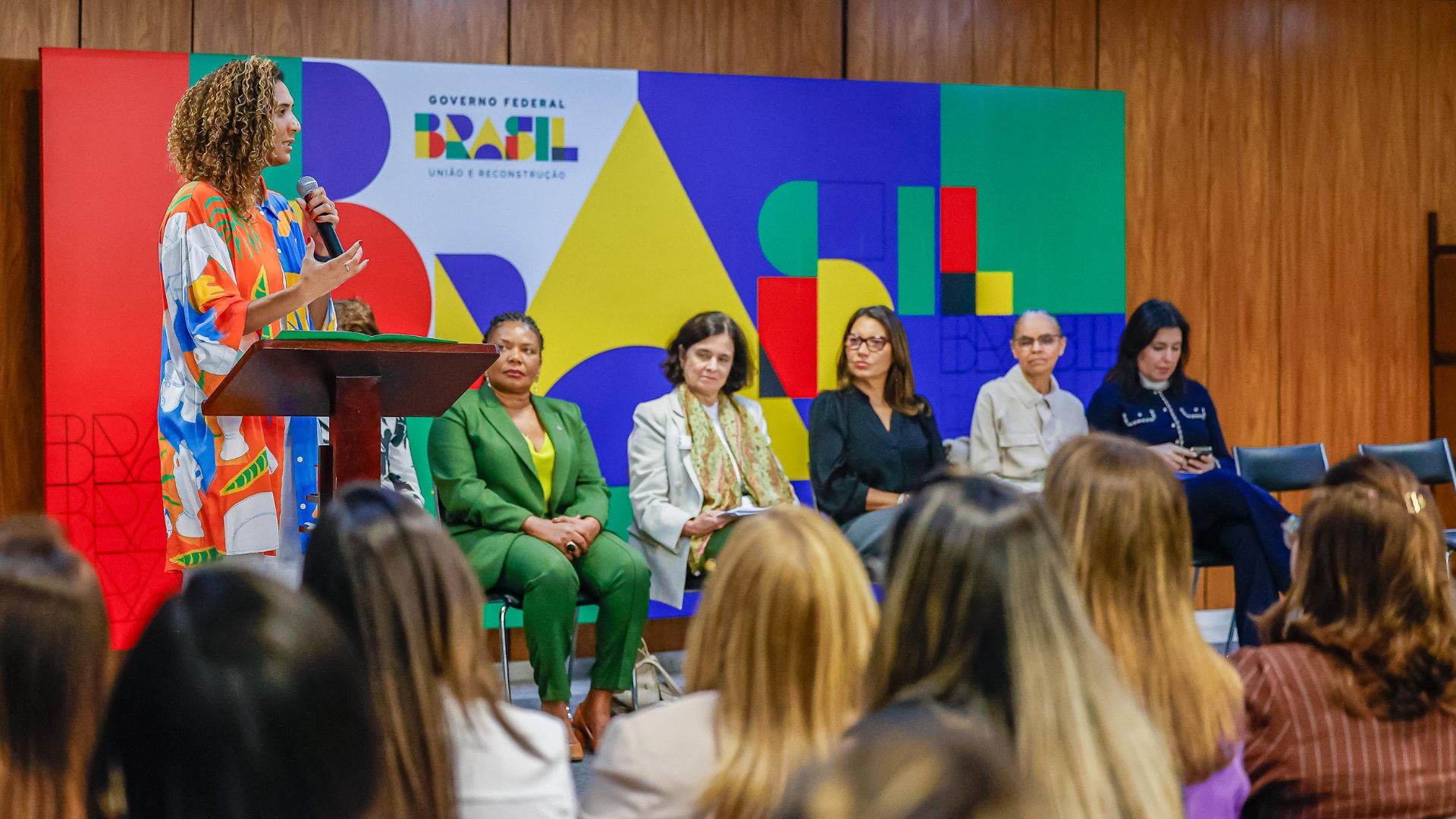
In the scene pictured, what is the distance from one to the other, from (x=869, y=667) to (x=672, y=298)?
3743mm

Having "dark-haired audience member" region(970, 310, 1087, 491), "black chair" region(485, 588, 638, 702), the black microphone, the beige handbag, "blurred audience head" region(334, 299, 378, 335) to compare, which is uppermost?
the black microphone

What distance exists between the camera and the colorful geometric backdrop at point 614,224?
4379mm

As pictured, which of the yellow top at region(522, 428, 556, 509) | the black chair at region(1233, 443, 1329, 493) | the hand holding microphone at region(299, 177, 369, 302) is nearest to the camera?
the hand holding microphone at region(299, 177, 369, 302)

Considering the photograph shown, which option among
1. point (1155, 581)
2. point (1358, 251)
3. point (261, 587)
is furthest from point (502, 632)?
point (1358, 251)

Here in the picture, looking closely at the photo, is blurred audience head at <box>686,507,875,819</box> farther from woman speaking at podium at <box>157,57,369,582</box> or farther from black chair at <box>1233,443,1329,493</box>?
black chair at <box>1233,443,1329,493</box>

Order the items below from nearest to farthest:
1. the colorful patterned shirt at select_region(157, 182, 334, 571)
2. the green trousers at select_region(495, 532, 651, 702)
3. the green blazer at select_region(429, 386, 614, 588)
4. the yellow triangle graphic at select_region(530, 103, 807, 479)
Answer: the colorful patterned shirt at select_region(157, 182, 334, 571) → the green trousers at select_region(495, 532, 651, 702) → the green blazer at select_region(429, 386, 614, 588) → the yellow triangle graphic at select_region(530, 103, 807, 479)

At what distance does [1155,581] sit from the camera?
5.98 ft

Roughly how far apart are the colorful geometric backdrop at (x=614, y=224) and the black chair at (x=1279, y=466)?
675 mm

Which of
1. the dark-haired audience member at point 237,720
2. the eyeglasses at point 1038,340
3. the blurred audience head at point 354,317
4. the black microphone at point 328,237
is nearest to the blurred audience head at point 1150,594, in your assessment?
the dark-haired audience member at point 237,720

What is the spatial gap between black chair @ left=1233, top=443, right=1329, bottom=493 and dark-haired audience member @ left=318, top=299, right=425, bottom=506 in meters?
3.18

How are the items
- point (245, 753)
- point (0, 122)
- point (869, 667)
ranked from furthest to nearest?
1. point (0, 122)
2. point (869, 667)
3. point (245, 753)

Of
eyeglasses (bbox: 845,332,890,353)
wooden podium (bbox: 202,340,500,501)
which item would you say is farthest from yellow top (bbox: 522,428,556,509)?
wooden podium (bbox: 202,340,500,501)

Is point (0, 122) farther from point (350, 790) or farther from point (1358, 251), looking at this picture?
point (1358, 251)

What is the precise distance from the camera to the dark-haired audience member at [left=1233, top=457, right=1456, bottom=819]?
188 centimetres
